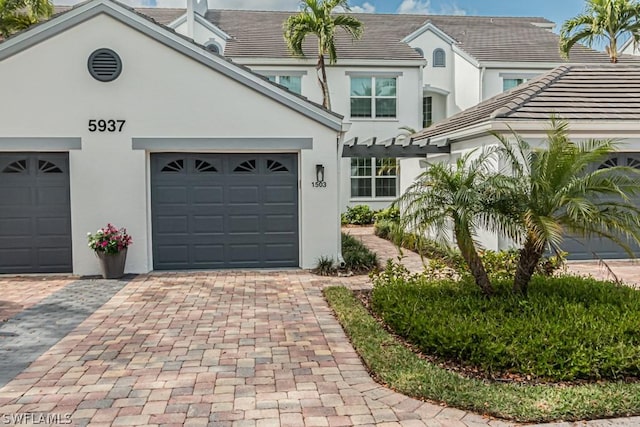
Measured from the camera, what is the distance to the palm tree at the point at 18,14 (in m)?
14.2

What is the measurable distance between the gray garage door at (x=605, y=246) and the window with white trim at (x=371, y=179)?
10.9 meters

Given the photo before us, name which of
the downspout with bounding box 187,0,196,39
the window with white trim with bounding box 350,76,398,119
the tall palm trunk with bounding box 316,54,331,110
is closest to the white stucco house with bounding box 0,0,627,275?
the tall palm trunk with bounding box 316,54,331,110

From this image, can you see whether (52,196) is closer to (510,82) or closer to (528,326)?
(528,326)

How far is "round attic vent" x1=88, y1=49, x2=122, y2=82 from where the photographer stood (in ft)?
33.7

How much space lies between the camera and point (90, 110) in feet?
33.8

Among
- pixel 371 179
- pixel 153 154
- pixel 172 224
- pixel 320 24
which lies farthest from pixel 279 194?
pixel 371 179

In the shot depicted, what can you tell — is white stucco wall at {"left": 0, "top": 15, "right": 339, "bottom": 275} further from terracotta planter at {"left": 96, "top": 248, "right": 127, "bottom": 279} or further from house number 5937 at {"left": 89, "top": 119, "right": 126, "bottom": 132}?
terracotta planter at {"left": 96, "top": 248, "right": 127, "bottom": 279}

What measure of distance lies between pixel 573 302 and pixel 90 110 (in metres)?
9.47

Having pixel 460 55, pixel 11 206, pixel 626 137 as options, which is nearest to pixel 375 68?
pixel 460 55

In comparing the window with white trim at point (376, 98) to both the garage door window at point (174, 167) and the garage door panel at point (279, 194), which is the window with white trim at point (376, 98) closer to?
the garage door panel at point (279, 194)

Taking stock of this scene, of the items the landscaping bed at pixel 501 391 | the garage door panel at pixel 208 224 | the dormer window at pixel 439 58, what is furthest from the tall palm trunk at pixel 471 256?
the dormer window at pixel 439 58

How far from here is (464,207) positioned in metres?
6.38

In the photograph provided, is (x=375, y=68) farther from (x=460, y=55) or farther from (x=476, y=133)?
(x=476, y=133)

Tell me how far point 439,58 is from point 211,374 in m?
23.0
